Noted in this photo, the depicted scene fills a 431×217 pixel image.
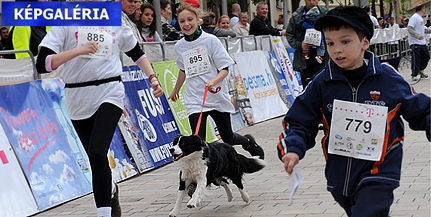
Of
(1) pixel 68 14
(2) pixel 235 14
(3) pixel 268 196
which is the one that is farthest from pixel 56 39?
(2) pixel 235 14

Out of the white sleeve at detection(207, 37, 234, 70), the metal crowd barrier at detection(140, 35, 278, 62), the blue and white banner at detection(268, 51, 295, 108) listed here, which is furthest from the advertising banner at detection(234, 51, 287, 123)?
the white sleeve at detection(207, 37, 234, 70)

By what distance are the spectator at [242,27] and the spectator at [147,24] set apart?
5.60m

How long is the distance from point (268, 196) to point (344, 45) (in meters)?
3.73

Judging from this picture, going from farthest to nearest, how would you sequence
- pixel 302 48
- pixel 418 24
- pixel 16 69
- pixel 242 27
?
pixel 418 24
pixel 242 27
pixel 302 48
pixel 16 69

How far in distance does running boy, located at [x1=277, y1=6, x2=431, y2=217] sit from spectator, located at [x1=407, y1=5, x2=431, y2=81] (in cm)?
1823

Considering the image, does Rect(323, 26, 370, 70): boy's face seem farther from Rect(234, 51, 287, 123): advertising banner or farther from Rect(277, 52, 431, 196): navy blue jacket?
Rect(234, 51, 287, 123): advertising banner

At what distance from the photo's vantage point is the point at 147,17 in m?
11.3

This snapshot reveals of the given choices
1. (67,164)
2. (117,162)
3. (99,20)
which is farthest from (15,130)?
(99,20)

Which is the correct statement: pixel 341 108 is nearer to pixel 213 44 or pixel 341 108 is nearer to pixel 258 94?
pixel 213 44

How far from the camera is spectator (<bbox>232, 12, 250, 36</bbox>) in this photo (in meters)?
17.2

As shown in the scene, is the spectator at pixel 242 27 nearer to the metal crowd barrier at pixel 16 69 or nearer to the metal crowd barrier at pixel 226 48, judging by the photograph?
the metal crowd barrier at pixel 226 48

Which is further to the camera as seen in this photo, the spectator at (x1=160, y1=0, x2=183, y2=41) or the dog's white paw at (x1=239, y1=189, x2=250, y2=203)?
the spectator at (x1=160, y1=0, x2=183, y2=41)

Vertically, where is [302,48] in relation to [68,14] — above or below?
below

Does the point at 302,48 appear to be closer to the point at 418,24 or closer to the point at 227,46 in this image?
the point at 227,46
